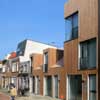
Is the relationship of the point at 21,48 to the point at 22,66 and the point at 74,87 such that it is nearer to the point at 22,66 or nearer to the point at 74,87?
the point at 22,66

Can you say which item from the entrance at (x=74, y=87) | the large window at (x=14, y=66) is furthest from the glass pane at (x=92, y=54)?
the large window at (x=14, y=66)

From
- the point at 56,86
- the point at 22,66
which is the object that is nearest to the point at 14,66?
the point at 22,66

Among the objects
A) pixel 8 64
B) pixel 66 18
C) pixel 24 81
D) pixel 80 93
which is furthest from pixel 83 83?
pixel 8 64

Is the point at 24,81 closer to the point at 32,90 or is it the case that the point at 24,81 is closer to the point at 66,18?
the point at 32,90

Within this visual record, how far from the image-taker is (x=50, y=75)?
4269 cm

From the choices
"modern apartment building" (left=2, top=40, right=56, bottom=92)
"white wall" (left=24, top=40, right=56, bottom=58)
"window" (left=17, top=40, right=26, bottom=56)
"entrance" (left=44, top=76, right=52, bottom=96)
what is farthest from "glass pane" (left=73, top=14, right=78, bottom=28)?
"window" (left=17, top=40, right=26, bottom=56)

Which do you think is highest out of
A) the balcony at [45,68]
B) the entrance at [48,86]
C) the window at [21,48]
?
the window at [21,48]

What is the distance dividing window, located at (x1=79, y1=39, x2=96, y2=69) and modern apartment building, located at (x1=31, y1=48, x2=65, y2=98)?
19.5ft

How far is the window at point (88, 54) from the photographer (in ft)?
97.3

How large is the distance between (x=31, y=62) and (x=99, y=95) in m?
26.5

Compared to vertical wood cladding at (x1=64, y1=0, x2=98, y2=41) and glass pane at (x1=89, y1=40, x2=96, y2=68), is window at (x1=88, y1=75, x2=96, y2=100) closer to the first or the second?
glass pane at (x1=89, y1=40, x2=96, y2=68)

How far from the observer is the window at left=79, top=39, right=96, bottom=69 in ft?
97.3

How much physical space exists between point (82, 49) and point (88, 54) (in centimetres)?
139

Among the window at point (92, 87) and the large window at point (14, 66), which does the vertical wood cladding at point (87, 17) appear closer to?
the window at point (92, 87)
